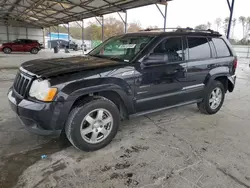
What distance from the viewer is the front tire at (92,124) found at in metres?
2.34

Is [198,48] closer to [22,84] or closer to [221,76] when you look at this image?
[221,76]

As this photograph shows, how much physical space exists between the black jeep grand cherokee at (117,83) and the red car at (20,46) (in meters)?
19.2

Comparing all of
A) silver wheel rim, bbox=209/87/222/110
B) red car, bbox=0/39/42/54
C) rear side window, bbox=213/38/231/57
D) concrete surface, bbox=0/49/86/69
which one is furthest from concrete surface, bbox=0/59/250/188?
red car, bbox=0/39/42/54

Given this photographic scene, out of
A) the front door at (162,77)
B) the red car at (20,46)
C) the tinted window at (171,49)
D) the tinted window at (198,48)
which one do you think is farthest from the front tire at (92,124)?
the red car at (20,46)

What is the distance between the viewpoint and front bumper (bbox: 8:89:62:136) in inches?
85.5

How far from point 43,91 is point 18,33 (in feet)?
103

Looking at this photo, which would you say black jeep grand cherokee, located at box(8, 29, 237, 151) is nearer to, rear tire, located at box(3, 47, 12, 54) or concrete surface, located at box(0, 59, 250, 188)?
concrete surface, located at box(0, 59, 250, 188)

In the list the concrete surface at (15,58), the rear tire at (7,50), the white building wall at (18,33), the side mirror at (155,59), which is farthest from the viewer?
the white building wall at (18,33)

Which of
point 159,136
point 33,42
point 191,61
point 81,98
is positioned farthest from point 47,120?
point 33,42

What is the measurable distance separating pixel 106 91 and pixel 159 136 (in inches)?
46.4

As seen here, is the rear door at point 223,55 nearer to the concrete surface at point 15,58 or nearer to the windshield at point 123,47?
the windshield at point 123,47

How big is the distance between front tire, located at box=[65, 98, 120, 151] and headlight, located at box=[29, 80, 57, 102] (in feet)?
1.08

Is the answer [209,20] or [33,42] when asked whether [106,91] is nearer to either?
[33,42]

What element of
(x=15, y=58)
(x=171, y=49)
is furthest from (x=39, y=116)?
(x=15, y=58)
